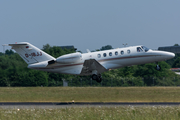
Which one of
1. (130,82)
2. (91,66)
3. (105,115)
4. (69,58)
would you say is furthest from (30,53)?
(130,82)

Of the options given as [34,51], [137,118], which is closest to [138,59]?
[34,51]

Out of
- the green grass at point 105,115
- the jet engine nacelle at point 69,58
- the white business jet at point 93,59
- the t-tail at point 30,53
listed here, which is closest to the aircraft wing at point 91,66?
the white business jet at point 93,59

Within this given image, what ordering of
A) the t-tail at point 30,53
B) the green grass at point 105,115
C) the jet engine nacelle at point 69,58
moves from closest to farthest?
the green grass at point 105,115, the jet engine nacelle at point 69,58, the t-tail at point 30,53

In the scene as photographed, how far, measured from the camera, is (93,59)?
23.4 metres

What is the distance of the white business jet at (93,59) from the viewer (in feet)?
80.5

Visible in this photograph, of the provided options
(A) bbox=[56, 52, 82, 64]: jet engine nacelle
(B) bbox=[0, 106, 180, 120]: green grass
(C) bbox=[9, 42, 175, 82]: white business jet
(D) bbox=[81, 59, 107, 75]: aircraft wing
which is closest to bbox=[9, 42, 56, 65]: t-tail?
(C) bbox=[9, 42, 175, 82]: white business jet

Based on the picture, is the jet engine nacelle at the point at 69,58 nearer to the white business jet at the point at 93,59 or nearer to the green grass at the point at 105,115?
the white business jet at the point at 93,59

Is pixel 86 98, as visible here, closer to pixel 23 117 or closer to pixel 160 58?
pixel 160 58

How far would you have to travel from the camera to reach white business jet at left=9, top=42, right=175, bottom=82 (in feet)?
80.5

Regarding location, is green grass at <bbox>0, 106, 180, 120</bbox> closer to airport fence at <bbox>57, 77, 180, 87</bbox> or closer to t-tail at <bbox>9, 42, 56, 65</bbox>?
t-tail at <bbox>9, 42, 56, 65</bbox>

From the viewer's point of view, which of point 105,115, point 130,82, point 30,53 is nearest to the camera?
point 105,115

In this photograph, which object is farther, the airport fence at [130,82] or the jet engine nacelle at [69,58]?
the airport fence at [130,82]

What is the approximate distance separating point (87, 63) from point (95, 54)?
1368 millimetres

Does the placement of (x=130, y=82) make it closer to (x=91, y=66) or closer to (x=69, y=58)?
(x=91, y=66)
